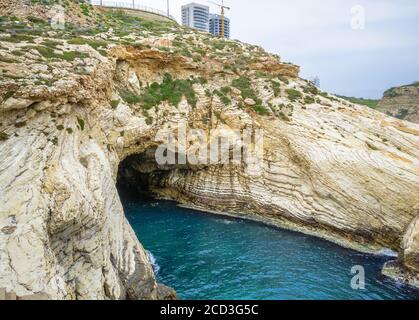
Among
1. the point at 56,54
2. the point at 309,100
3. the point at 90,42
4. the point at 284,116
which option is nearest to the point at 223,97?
the point at 284,116

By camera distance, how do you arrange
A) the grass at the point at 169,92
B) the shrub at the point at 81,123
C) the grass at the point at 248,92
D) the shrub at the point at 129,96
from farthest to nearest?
the grass at the point at 248,92 → the grass at the point at 169,92 → the shrub at the point at 129,96 → the shrub at the point at 81,123

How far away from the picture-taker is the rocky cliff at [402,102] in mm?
80200

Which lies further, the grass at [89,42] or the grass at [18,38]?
the grass at [89,42]

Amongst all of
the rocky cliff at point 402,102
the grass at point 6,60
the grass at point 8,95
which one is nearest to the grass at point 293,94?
the grass at point 6,60

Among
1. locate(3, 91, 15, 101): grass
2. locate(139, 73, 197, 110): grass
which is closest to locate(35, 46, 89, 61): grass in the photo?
locate(3, 91, 15, 101): grass

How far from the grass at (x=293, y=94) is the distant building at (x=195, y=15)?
166 m

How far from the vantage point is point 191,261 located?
88.6 ft

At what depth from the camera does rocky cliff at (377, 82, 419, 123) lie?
8020 centimetres

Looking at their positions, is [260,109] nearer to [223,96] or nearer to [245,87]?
[245,87]

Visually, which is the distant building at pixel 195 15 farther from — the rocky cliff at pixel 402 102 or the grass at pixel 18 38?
the grass at pixel 18 38

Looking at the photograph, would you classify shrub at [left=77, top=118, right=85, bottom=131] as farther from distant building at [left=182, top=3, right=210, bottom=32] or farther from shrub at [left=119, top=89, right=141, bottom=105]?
distant building at [left=182, top=3, right=210, bottom=32]

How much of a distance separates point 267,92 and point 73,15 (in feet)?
88.6


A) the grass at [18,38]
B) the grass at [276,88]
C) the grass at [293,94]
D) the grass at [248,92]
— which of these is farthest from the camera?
the grass at [276,88]
